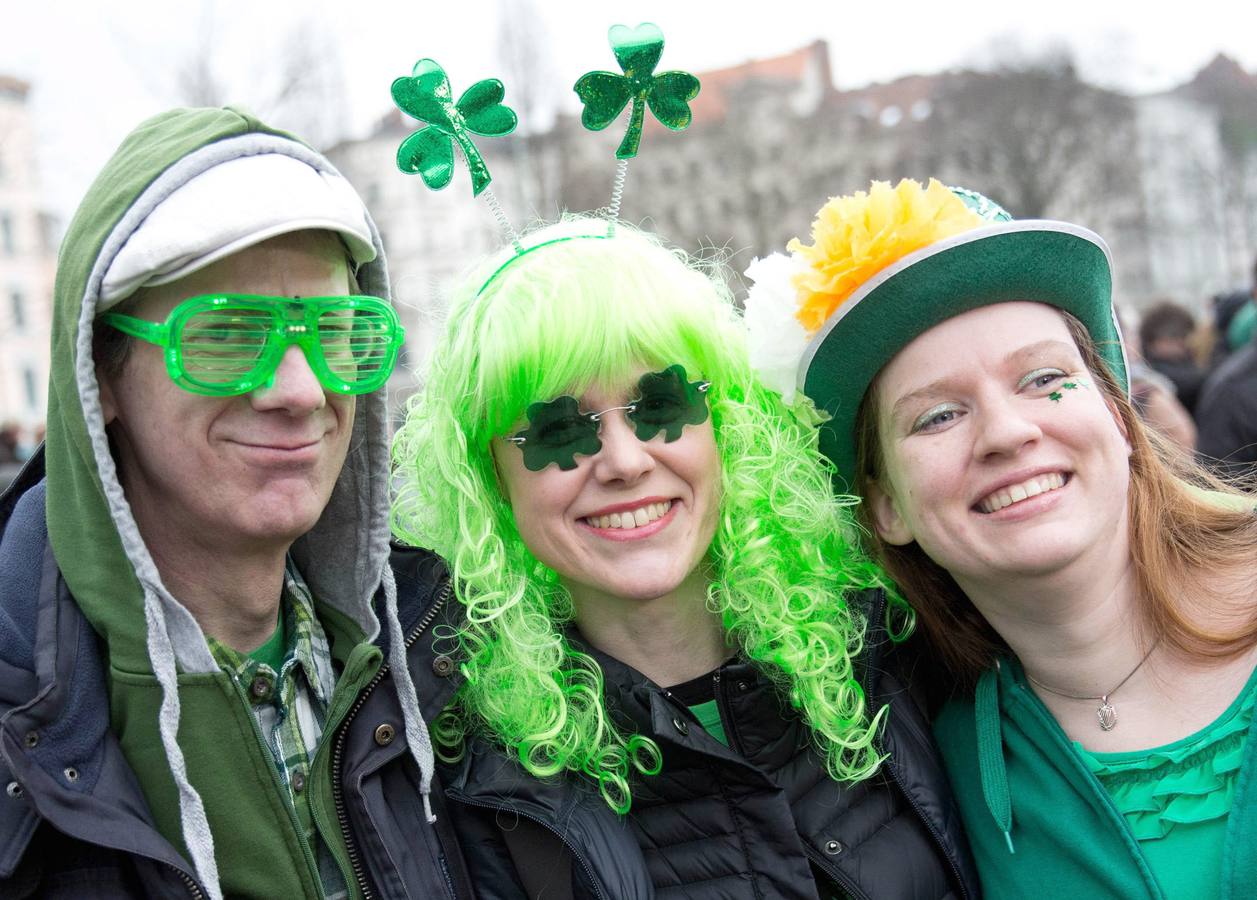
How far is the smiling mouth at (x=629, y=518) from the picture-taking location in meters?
2.37

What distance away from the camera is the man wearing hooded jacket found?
6.33 ft

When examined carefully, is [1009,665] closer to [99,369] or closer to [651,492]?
[651,492]

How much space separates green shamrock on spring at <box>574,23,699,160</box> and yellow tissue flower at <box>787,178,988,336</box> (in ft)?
1.39

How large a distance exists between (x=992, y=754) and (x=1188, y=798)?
0.38 meters

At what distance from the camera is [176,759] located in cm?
198

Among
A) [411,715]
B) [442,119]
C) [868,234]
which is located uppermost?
[442,119]

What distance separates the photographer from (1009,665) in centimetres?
250

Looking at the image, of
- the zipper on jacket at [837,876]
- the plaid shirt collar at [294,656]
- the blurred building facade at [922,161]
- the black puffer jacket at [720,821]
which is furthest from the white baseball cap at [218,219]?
the blurred building facade at [922,161]

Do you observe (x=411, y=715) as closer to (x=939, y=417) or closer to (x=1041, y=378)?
(x=939, y=417)

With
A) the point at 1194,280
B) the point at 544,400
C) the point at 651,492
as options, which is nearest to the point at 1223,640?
the point at 651,492

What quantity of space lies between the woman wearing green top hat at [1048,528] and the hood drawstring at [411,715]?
103 cm

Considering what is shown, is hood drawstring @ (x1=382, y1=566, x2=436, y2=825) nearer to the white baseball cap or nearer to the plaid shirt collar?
the plaid shirt collar

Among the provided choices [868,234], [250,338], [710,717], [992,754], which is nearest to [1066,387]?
[868,234]

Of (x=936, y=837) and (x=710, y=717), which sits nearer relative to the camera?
(x=936, y=837)
